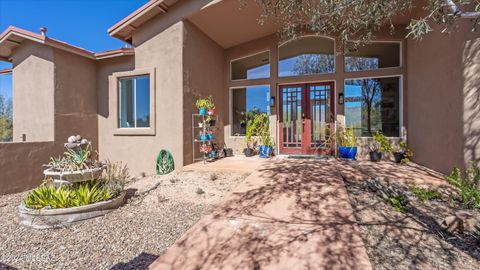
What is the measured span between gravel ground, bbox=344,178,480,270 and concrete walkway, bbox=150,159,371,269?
0.24 metres

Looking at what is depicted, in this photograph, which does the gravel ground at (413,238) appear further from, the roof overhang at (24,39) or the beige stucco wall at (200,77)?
the roof overhang at (24,39)

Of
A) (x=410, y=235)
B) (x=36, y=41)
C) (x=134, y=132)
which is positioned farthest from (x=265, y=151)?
(x=36, y=41)

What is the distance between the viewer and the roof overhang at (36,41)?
694cm

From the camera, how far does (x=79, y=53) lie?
7625mm

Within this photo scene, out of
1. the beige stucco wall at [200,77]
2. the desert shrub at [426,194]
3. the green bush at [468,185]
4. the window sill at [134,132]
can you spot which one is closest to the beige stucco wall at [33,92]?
the window sill at [134,132]

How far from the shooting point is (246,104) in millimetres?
9250

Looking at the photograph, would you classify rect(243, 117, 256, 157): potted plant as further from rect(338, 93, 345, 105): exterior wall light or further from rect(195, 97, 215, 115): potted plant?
rect(338, 93, 345, 105): exterior wall light

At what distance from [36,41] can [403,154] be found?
10951 millimetres

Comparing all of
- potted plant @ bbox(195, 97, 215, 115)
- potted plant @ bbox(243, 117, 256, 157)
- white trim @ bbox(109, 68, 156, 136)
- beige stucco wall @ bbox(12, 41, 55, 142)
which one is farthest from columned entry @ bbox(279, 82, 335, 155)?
beige stucco wall @ bbox(12, 41, 55, 142)

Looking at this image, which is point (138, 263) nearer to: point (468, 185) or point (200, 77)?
point (468, 185)

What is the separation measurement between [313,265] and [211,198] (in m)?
2.59

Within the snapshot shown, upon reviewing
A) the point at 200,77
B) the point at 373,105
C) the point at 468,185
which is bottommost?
the point at 468,185

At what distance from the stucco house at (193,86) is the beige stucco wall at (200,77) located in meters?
0.03

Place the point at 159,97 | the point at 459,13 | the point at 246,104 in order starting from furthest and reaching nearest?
1. the point at 246,104
2. the point at 159,97
3. the point at 459,13
